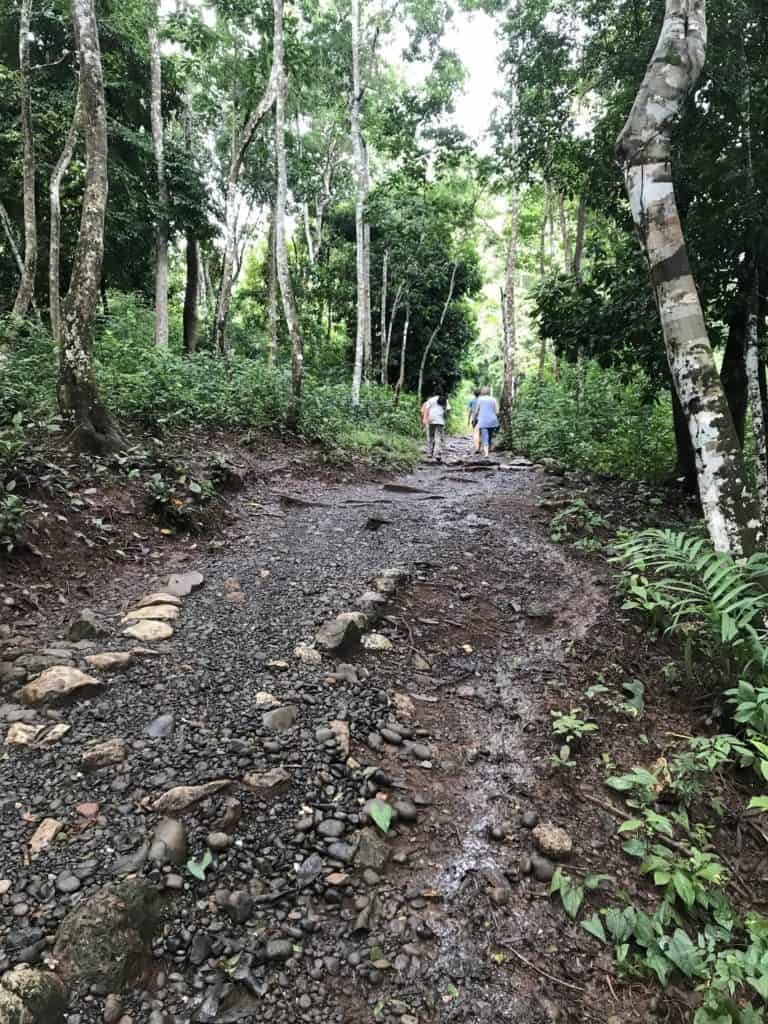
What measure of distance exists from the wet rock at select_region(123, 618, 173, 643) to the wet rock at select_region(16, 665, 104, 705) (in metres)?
0.64

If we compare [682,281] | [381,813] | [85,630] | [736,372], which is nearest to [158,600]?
[85,630]

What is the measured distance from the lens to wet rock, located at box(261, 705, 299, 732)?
10.5 feet

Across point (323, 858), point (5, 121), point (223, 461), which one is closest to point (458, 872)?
point (323, 858)

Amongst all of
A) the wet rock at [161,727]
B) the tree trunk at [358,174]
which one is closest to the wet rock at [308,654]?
the wet rock at [161,727]

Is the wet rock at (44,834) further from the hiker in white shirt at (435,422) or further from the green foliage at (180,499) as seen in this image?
the hiker in white shirt at (435,422)

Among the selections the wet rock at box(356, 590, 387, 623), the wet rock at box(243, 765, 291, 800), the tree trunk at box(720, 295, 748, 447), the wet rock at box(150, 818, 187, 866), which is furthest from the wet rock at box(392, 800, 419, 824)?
the tree trunk at box(720, 295, 748, 447)

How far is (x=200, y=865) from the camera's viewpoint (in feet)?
7.59

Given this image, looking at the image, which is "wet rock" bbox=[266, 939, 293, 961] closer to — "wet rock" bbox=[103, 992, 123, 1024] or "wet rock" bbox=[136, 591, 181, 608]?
"wet rock" bbox=[103, 992, 123, 1024]

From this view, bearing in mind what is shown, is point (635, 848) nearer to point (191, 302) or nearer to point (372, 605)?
point (372, 605)

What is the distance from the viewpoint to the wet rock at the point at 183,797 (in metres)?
2.53

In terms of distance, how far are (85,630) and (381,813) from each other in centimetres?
265

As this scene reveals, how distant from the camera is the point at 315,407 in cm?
1334

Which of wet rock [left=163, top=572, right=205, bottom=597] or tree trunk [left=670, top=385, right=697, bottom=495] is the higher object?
tree trunk [left=670, top=385, right=697, bottom=495]

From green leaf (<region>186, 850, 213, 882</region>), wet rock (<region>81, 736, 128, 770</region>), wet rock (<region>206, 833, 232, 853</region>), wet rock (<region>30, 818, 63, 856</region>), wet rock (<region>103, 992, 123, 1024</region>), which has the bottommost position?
wet rock (<region>103, 992, 123, 1024</region>)
